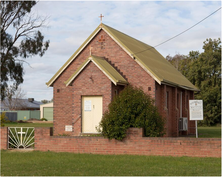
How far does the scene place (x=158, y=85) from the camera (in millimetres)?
25109

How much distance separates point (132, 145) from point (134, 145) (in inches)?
3.6

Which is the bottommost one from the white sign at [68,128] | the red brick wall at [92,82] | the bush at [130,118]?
the white sign at [68,128]

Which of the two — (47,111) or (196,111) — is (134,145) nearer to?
(196,111)

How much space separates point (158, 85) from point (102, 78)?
13.3ft

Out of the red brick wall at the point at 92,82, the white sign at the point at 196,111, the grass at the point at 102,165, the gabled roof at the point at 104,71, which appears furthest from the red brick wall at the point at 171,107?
the grass at the point at 102,165

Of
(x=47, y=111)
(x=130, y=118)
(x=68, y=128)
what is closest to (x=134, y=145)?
(x=130, y=118)

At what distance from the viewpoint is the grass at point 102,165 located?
12953mm

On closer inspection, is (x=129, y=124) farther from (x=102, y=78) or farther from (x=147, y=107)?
(x=102, y=78)

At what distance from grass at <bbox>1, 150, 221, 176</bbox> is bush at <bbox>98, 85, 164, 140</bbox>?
1273 millimetres

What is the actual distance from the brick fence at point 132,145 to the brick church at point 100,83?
4.79 meters

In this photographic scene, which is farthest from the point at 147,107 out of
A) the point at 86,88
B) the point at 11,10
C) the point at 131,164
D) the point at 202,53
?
the point at 202,53

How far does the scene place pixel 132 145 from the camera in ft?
57.1

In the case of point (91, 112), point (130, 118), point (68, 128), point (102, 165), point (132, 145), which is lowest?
point (102, 165)

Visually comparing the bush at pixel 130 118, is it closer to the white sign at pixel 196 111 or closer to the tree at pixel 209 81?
the white sign at pixel 196 111
